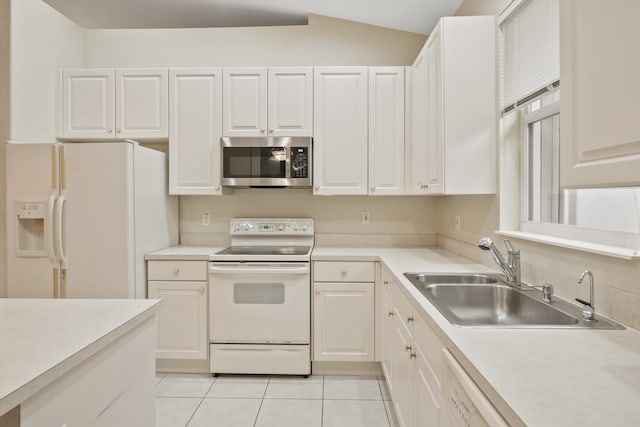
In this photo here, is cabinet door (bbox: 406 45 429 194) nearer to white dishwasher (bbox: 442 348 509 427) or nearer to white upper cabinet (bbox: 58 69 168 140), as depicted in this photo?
white dishwasher (bbox: 442 348 509 427)

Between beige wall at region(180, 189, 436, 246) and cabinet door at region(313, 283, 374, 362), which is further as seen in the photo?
beige wall at region(180, 189, 436, 246)

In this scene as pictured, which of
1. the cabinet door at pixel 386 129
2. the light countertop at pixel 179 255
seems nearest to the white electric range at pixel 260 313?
the light countertop at pixel 179 255

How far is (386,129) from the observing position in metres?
2.84

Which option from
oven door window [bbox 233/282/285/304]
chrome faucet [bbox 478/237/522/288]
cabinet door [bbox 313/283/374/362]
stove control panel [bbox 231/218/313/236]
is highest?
stove control panel [bbox 231/218/313/236]

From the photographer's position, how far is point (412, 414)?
5.09 ft

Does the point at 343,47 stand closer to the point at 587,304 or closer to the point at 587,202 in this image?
the point at 587,202

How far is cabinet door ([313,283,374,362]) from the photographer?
260 cm

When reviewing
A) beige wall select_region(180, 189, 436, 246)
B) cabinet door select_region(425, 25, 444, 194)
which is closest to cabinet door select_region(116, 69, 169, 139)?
beige wall select_region(180, 189, 436, 246)

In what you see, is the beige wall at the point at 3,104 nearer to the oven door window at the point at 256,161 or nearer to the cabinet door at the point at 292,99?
the oven door window at the point at 256,161

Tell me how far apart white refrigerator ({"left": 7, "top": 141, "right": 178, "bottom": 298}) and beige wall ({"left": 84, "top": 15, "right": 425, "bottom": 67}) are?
1207mm

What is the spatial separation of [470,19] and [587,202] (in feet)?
3.99

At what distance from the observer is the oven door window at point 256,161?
280 cm

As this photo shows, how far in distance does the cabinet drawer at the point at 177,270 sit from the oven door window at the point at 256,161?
0.74m

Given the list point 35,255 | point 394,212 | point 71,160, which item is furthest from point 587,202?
point 35,255
